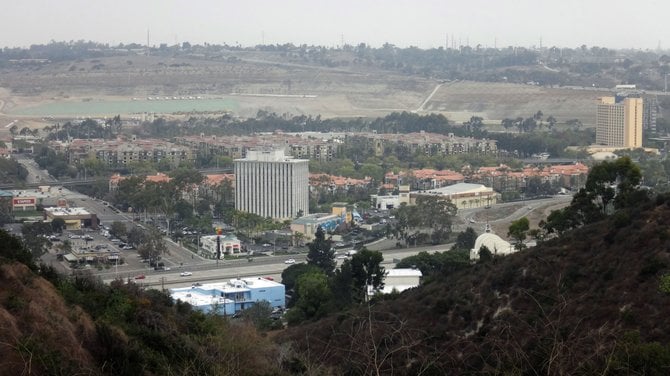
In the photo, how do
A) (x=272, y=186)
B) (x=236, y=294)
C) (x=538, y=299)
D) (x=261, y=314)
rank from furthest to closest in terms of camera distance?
(x=272, y=186) < (x=236, y=294) < (x=261, y=314) < (x=538, y=299)

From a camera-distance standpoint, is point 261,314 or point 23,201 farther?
point 23,201

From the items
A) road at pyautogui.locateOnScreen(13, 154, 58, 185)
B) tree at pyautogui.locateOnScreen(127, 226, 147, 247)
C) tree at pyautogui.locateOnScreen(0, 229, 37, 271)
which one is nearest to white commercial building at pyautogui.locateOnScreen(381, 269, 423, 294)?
tree at pyautogui.locateOnScreen(127, 226, 147, 247)

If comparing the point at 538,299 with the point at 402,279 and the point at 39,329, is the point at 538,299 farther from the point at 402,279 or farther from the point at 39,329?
the point at 402,279

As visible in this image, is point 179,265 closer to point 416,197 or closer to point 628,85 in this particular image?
point 416,197

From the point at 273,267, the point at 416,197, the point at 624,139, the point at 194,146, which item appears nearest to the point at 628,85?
the point at 624,139

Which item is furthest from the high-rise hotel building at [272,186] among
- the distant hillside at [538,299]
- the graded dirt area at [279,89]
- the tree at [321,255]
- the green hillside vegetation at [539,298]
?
the graded dirt area at [279,89]

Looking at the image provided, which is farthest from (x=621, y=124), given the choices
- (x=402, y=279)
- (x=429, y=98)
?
(x=402, y=279)

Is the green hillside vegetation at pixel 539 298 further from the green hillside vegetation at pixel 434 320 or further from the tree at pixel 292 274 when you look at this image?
the tree at pixel 292 274

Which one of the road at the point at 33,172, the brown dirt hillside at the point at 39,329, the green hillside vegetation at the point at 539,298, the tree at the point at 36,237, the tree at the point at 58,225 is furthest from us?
the road at the point at 33,172
